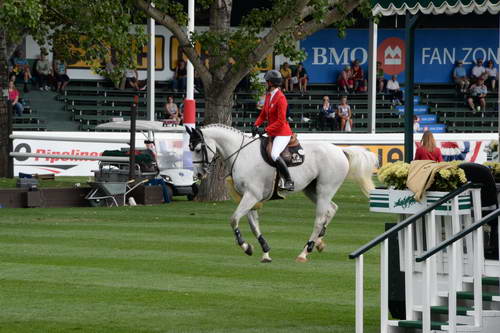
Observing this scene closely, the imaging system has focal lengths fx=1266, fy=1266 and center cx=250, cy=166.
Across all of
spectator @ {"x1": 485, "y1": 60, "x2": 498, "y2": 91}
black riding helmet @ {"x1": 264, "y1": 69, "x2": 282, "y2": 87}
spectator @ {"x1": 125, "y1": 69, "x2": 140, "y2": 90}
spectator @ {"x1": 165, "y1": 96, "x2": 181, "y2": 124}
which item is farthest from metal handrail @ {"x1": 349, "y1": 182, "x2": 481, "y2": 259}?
spectator @ {"x1": 485, "y1": 60, "x2": 498, "y2": 91}

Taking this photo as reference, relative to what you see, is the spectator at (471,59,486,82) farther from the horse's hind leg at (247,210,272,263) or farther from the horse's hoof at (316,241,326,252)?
the horse's hind leg at (247,210,272,263)

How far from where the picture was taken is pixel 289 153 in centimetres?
1991

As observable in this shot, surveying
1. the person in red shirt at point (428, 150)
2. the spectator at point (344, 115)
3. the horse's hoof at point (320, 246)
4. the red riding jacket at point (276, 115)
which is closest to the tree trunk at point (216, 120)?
the person in red shirt at point (428, 150)

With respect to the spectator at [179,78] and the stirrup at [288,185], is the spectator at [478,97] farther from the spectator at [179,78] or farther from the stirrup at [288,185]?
the stirrup at [288,185]

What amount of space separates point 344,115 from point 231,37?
54.9 ft

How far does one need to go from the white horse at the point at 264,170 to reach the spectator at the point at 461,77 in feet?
108

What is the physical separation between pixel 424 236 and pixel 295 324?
→ 1810 mm

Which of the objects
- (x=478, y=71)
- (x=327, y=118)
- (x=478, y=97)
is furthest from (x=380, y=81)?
(x=327, y=118)

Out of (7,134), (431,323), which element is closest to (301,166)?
(431,323)

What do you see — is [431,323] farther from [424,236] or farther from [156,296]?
[156,296]

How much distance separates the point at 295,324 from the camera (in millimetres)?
12891

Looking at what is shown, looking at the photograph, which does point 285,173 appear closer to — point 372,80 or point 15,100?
point 372,80

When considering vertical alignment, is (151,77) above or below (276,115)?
above

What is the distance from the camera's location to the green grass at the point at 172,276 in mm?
13094
